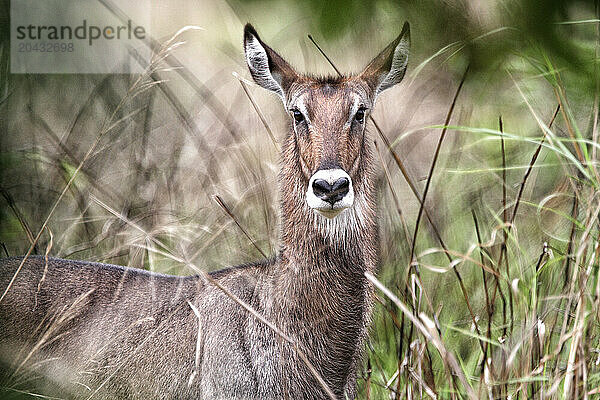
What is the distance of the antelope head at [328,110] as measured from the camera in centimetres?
330

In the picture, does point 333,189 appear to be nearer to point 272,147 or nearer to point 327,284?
point 327,284

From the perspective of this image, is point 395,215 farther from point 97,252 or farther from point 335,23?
point 97,252

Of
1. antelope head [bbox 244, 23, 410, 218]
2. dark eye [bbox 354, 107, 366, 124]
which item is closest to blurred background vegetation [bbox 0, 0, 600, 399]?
antelope head [bbox 244, 23, 410, 218]

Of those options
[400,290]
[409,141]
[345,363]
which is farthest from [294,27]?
[345,363]

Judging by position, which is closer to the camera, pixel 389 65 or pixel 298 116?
pixel 298 116

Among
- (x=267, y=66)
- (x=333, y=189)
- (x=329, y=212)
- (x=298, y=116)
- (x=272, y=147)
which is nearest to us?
(x=333, y=189)

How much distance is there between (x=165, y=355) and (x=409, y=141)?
5.81ft

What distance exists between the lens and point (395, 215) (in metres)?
4.27

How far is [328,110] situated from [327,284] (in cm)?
78

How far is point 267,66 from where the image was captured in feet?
12.1

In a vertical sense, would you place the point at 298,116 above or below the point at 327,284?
above

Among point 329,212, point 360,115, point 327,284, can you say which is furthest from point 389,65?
point 327,284
